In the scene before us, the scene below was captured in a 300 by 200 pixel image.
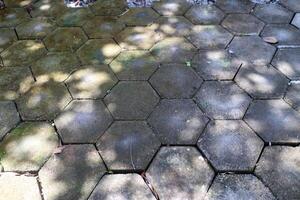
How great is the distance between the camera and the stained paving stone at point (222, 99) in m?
2.60

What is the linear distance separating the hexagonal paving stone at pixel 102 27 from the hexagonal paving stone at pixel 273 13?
149 cm

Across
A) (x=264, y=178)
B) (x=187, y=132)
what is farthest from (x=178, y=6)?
(x=264, y=178)

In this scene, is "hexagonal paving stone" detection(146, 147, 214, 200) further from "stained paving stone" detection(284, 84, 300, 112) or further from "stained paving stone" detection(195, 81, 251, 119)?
"stained paving stone" detection(284, 84, 300, 112)

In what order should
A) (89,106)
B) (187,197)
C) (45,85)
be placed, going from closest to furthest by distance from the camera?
(187,197) < (89,106) < (45,85)

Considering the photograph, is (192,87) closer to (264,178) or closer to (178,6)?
(264,178)

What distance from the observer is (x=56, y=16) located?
3873 millimetres

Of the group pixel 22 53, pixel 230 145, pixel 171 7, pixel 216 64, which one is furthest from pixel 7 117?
pixel 171 7

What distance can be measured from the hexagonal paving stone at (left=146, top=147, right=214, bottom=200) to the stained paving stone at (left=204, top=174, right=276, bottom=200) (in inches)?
2.2

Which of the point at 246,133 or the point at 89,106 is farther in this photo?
the point at 89,106

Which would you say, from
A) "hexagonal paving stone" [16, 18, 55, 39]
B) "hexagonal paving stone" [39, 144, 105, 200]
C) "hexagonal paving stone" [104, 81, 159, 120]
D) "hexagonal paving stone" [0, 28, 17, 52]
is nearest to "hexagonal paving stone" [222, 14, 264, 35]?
"hexagonal paving stone" [104, 81, 159, 120]

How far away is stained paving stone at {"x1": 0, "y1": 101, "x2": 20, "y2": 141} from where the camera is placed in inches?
101

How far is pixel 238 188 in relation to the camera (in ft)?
6.89

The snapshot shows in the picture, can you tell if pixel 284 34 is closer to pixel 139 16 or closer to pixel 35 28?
pixel 139 16

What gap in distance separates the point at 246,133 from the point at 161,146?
24.1 inches
